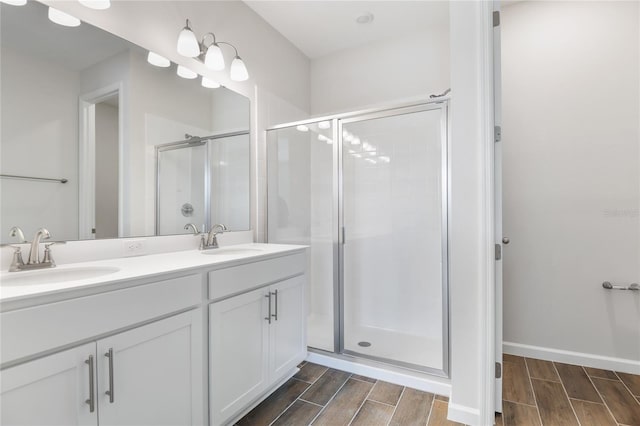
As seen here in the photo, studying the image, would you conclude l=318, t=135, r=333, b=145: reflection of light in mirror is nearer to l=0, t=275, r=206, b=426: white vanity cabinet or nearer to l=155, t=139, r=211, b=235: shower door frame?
l=155, t=139, r=211, b=235: shower door frame

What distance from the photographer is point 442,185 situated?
2.03m

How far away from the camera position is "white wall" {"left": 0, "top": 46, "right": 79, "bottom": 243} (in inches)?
49.3

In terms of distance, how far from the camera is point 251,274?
64.5 inches

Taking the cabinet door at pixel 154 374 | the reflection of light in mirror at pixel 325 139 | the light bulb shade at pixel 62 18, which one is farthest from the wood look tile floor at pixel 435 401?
the light bulb shade at pixel 62 18

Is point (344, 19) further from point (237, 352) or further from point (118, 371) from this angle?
point (118, 371)

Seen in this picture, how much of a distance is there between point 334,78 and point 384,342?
99.9 inches

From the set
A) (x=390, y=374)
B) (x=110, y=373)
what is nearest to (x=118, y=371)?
(x=110, y=373)

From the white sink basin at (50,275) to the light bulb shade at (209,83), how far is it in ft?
4.53

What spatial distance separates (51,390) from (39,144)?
102 centimetres

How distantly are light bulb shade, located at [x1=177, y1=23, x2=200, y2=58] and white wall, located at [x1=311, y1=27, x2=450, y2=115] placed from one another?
156 centimetres

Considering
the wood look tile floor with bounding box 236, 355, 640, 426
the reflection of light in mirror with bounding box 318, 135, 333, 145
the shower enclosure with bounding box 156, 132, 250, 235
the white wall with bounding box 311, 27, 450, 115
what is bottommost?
the wood look tile floor with bounding box 236, 355, 640, 426

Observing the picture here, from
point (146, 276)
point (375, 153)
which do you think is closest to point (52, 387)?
point (146, 276)

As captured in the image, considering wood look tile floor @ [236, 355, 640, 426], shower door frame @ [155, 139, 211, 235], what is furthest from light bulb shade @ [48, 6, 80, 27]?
wood look tile floor @ [236, 355, 640, 426]

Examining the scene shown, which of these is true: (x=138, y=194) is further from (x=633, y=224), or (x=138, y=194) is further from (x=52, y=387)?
(x=633, y=224)
